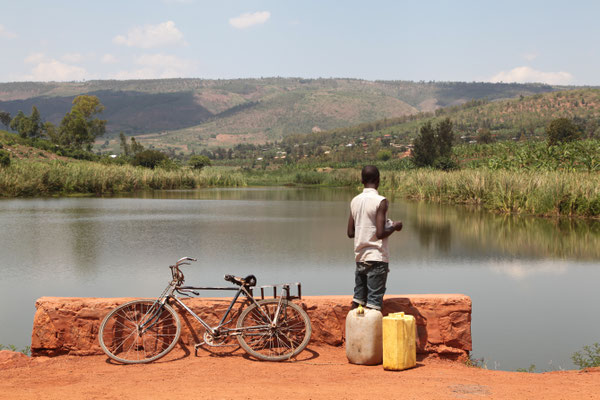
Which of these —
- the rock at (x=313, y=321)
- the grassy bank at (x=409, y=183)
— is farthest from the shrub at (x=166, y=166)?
the rock at (x=313, y=321)

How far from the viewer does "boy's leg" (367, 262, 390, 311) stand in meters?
6.41

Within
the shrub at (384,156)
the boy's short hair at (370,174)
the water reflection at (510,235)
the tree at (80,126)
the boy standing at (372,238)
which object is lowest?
the water reflection at (510,235)

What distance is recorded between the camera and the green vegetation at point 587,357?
703cm

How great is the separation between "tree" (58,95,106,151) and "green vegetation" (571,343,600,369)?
77.9 m

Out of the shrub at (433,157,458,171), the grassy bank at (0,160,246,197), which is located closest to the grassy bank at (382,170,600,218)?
the shrub at (433,157,458,171)

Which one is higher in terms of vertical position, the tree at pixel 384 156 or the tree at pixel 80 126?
the tree at pixel 80 126

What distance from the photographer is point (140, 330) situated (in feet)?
22.0

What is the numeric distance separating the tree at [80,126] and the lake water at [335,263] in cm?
5865

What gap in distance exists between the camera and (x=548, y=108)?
119 m

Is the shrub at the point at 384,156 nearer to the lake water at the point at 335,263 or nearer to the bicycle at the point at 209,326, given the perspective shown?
the lake water at the point at 335,263

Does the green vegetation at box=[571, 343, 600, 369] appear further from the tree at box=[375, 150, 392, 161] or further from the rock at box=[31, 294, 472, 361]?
the tree at box=[375, 150, 392, 161]

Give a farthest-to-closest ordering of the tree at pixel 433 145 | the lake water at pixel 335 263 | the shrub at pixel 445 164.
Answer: the tree at pixel 433 145 → the shrub at pixel 445 164 → the lake water at pixel 335 263

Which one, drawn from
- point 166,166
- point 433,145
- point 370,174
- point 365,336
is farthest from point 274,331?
point 166,166

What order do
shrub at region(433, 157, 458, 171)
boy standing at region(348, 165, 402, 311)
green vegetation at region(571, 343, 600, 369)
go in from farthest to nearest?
shrub at region(433, 157, 458, 171) → green vegetation at region(571, 343, 600, 369) → boy standing at region(348, 165, 402, 311)
